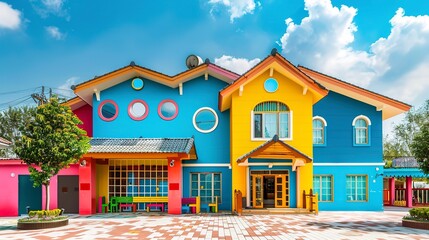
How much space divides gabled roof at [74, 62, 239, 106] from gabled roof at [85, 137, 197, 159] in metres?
2.94

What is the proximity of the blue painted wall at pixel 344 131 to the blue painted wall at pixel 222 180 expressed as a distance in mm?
5230

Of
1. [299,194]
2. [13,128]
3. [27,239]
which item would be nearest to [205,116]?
[299,194]

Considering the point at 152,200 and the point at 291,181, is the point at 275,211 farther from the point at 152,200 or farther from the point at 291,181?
the point at 152,200

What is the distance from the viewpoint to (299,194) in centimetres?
1808

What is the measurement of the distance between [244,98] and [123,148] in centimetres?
674

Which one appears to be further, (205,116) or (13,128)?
(13,128)

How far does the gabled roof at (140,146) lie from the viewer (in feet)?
56.5

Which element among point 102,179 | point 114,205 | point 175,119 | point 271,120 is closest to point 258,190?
point 271,120

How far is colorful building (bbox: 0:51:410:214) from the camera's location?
18.2 m

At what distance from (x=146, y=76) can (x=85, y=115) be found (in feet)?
15.6

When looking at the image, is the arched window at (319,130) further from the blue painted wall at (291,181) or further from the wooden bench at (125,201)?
the wooden bench at (125,201)

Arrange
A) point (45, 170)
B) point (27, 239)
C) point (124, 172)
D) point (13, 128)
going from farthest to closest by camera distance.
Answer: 1. point (13, 128)
2. point (124, 172)
3. point (45, 170)
4. point (27, 239)

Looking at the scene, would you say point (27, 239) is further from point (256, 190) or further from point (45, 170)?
point (256, 190)

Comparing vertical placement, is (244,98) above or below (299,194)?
above
